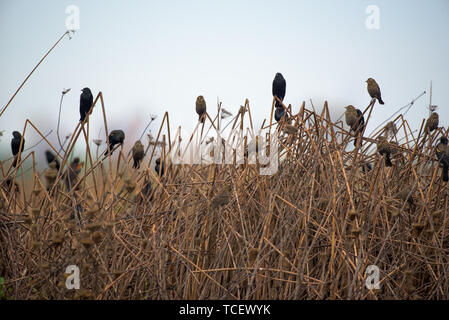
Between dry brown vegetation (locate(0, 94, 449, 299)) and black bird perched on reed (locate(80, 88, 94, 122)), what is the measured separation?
117mm

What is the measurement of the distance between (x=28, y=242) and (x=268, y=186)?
122 centimetres

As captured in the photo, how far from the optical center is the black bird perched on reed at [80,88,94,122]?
81.0 inches

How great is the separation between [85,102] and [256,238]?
1010 mm

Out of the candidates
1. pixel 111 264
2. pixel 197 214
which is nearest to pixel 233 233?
pixel 197 214

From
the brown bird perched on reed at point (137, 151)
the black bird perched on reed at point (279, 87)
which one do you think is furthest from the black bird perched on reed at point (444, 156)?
the brown bird perched on reed at point (137, 151)

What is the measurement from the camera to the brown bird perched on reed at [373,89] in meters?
2.11

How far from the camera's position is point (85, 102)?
206cm

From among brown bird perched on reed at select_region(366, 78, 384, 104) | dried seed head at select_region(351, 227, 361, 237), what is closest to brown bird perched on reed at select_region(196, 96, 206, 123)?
brown bird perched on reed at select_region(366, 78, 384, 104)

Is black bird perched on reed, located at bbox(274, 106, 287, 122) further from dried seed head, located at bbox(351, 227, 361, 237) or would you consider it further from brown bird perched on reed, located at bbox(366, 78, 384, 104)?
dried seed head, located at bbox(351, 227, 361, 237)

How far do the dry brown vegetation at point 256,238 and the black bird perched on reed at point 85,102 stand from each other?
117 millimetres

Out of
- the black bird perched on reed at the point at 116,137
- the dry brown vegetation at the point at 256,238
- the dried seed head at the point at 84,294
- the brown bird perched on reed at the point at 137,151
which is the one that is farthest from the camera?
the black bird perched on reed at the point at 116,137

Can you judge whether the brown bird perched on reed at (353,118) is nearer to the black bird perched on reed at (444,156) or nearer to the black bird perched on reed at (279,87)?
the black bird perched on reed at (444,156)

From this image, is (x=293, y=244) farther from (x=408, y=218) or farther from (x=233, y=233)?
(x=408, y=218)
